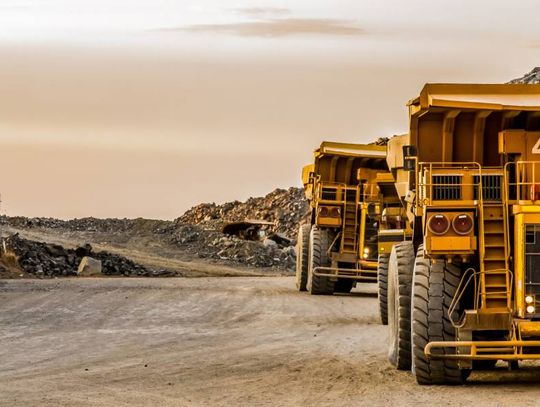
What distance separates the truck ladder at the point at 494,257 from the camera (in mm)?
13992

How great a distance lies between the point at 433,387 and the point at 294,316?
37.3ft

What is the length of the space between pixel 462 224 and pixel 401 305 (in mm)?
1930

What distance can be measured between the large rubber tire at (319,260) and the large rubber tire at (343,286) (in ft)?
2.27

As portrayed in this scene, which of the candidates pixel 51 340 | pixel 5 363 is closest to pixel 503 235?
pixel 5 363

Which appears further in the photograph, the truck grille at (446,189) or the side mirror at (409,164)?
the side mirror at (409,164)

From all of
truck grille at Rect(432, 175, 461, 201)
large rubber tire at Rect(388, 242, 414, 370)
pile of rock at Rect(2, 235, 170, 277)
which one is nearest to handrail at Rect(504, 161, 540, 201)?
truck grille at Rect(432, 175, 461, 201)

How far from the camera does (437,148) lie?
1562cm

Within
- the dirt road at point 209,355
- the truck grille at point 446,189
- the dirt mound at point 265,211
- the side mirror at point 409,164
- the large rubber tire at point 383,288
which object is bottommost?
the dirt road at point 209,355

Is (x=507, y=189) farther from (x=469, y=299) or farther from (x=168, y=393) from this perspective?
(x=168, y=393)

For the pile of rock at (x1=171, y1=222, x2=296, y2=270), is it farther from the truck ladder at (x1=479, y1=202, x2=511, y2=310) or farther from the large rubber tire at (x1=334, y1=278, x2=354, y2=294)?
the truck ladder at (x1=479, y1=202, x2=511, y2=310)

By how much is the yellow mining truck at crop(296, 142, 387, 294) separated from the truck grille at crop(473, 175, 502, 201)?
17393mm

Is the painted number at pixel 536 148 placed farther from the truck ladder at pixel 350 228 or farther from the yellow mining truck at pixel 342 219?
the truck ladder at pixel 350 228

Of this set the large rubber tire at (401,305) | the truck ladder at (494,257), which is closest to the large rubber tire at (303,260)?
the large rubber tire at (401,305)

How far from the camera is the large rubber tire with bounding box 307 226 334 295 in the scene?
1287 inches
